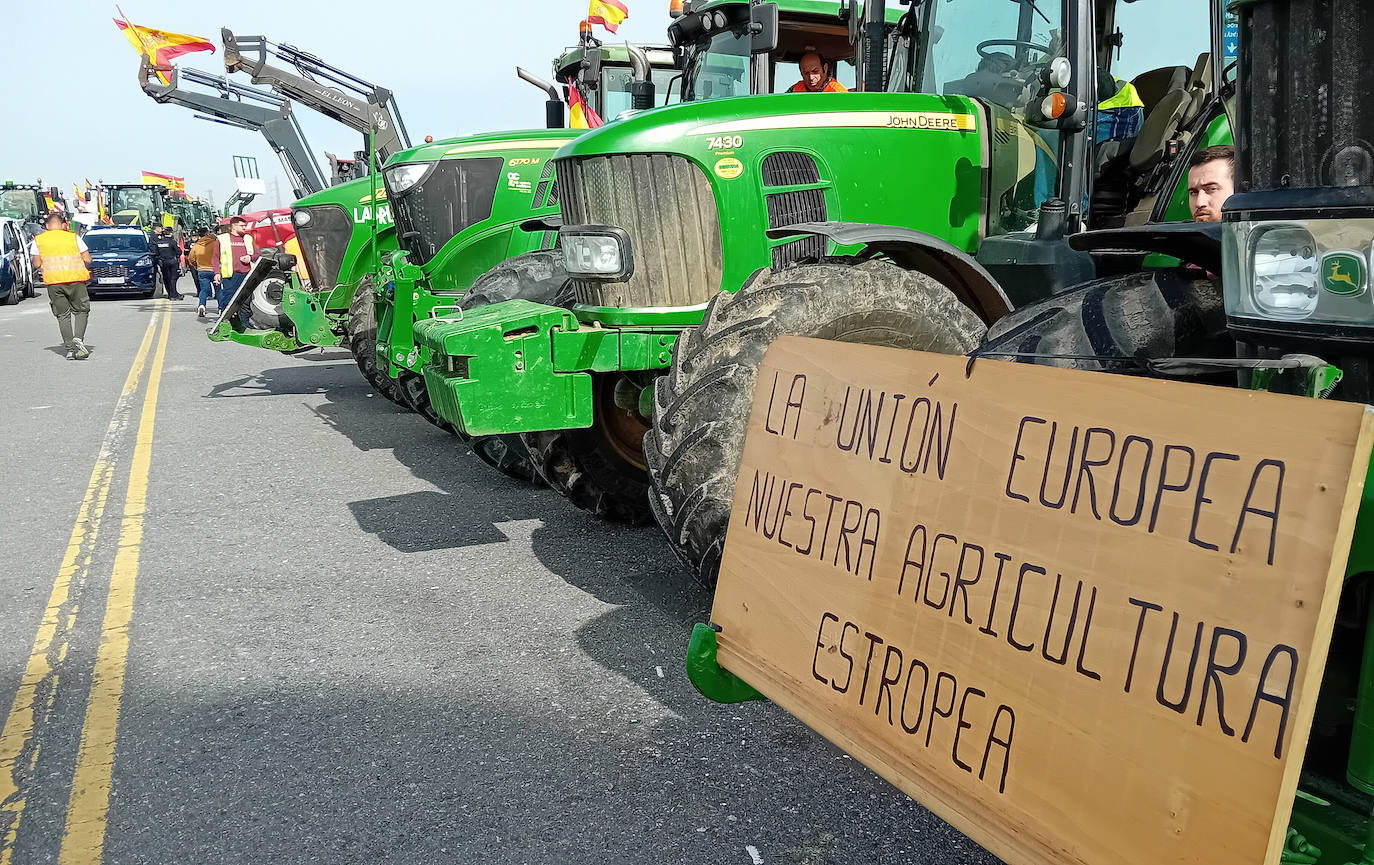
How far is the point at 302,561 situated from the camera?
533cm

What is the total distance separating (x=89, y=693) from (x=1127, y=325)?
141 inches

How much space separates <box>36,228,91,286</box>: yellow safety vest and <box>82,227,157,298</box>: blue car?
39.3 feet

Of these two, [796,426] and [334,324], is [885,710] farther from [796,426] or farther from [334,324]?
[334,324]

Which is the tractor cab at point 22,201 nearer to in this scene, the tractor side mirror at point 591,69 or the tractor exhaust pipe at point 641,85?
the tractor side mirror at point 591,69

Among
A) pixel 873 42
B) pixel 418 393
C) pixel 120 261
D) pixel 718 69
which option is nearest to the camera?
pixel 873 42

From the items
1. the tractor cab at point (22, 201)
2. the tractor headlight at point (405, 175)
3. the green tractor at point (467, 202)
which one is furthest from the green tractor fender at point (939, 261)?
the tractor cab at point (22, 201)

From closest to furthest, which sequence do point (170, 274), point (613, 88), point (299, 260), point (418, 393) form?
point (418, 393), point (613, 88), point (299, 260), point (170, 274)

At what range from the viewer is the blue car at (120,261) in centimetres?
2520

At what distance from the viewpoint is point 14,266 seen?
24312mm

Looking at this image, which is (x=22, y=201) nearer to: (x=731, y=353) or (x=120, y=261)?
(x=120, y=261)

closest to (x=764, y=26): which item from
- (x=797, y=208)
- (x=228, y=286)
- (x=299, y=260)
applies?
(x=797, y=208)

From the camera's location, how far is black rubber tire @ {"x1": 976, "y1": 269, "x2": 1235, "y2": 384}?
2.65m

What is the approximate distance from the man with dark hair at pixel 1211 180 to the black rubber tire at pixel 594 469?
2.72 meters

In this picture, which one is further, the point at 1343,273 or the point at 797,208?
the point at 797,208
